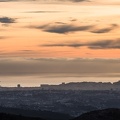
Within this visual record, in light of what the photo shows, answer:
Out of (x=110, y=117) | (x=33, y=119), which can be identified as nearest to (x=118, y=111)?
(x=110, y=117)

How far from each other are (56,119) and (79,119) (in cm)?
6438

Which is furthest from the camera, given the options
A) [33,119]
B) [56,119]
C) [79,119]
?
[56,119]

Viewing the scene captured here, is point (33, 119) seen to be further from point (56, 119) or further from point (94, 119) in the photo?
point (56, 119)

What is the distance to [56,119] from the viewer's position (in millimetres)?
183000

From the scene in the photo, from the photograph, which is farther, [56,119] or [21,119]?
[56,119]

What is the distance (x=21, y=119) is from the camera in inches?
4978

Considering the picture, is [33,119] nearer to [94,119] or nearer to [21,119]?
[21,119]

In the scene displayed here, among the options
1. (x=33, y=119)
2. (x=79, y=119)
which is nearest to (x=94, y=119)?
(x=79, y=119)

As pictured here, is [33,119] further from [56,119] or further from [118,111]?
[56,119]

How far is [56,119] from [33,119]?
55105 mm

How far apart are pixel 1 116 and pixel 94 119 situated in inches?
537

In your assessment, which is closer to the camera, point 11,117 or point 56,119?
point 11,117

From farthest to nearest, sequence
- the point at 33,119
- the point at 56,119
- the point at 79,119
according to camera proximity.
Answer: the point at 56,119 → the point at 33,119 → the point at 79,119

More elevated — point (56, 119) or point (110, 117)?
point (56, 119)
